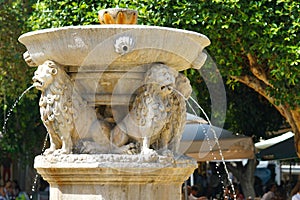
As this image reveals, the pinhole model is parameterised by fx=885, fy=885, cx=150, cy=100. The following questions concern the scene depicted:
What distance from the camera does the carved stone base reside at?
21.7 ft

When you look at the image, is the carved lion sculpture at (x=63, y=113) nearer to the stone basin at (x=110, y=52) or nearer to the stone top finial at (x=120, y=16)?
the stone basin at (x=110, y=52)

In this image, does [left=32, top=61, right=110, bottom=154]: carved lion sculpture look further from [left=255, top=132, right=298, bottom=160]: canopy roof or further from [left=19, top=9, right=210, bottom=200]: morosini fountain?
[left=255, top=132, right=298, bottom=160]: canopy roof

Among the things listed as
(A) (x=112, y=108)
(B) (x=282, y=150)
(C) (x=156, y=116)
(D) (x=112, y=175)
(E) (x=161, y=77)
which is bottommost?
(D) (x=112, y=175)

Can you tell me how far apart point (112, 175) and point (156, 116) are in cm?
56

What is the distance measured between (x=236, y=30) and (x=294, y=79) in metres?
1.24

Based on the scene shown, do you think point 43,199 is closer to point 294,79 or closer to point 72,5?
point 72,5

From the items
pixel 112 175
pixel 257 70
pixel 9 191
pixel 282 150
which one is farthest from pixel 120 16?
pixel 9 191

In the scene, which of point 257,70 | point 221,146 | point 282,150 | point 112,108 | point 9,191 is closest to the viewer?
point 112,108

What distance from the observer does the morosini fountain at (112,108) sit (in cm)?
665

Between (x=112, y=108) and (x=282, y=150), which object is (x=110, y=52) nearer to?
(x=112, y=108)

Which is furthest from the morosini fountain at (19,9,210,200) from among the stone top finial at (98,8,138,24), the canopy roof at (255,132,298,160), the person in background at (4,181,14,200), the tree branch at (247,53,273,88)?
the person in background at (4,181,14,200)

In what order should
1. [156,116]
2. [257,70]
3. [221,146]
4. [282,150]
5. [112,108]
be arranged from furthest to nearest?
1. [282,150]
2. [221,146]
3. [257,70]
4. [112,108]
5. [156,116]

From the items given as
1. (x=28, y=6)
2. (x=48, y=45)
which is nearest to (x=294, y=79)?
(x=28, y=6)

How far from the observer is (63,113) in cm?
678
